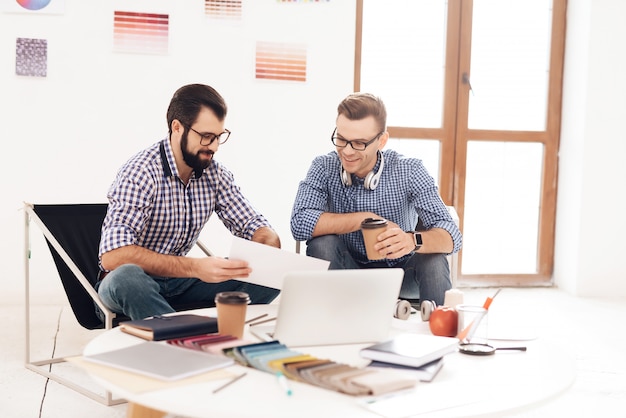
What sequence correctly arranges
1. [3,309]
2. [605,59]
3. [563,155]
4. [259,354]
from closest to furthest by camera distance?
[259,354]
[3,309]
[605,59]
[563,155]

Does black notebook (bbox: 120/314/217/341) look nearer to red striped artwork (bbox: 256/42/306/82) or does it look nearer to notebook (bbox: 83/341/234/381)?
notebook (bbox: 83/341/234/381)

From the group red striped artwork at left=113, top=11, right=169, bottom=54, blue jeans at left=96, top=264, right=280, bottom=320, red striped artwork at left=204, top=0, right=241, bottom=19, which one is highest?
red striped artwork at left=204, top=0, right=241, bottom=19

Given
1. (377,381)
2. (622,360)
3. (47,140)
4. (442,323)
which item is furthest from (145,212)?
(622,360)

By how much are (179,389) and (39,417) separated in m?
1.11

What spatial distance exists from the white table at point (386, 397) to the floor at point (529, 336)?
0.07m

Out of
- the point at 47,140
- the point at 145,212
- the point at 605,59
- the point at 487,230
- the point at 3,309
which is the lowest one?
the point at 3,309

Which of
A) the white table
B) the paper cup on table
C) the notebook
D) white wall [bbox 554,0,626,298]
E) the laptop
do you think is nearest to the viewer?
the white table

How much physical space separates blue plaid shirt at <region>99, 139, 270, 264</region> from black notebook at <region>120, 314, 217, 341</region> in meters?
0.64

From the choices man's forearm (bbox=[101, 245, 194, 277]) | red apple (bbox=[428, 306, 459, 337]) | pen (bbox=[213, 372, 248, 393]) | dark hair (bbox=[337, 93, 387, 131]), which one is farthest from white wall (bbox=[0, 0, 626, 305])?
pen (bbox=[213, 372, 248, 393])

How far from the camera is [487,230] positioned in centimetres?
447

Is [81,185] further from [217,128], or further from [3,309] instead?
[217,128]

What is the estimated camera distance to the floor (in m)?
2.29

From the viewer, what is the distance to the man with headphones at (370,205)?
2594 mm

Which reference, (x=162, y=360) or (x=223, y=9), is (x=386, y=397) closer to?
(x=162, y=360)
